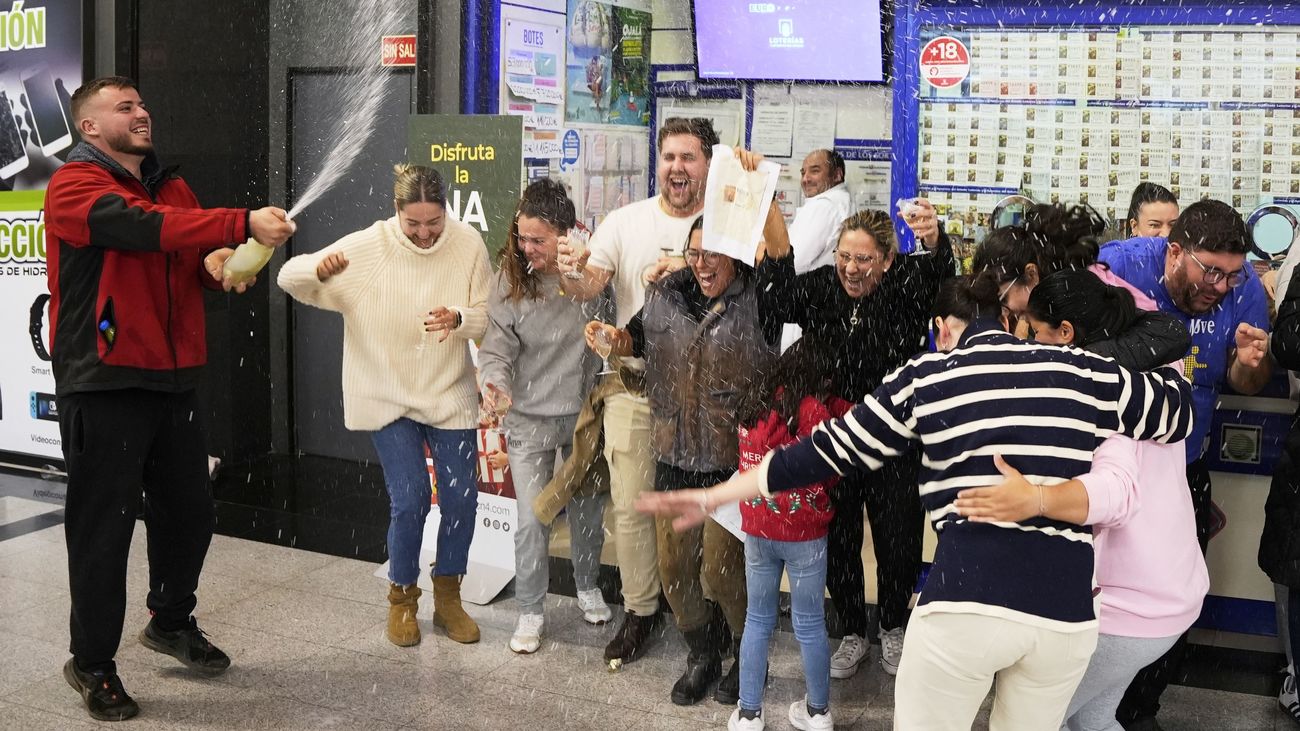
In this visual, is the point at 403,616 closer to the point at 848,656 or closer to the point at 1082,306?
the point at 848,656

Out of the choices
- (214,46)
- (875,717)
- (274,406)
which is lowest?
(875,717)

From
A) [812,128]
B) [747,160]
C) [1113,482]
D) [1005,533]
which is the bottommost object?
[1005,533]

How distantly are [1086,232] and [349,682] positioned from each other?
2.63 metres

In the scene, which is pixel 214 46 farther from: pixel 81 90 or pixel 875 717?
pixel 875 717

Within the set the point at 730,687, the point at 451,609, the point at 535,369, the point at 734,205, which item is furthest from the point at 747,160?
the point at 451,609

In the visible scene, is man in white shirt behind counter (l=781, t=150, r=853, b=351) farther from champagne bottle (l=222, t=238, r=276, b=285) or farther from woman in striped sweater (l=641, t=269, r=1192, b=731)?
woman in striped sweater (l=641, t=269, r=1192, b=731)

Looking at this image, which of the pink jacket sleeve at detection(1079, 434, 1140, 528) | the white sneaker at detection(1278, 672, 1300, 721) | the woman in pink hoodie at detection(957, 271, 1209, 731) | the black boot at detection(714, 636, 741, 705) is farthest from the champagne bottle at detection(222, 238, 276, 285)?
the white sneaker at detection(1278, 672, 1300, 721)

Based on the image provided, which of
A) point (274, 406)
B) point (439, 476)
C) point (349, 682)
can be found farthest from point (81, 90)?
point (274, 406)

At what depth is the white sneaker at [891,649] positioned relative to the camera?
417cm

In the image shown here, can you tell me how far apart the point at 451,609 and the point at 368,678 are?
1.56 ft

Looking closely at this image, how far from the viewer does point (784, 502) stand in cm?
352

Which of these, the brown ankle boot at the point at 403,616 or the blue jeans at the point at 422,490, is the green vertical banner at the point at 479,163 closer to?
the blue jeans at the point at 422,490

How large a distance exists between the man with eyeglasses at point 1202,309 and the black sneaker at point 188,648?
2779 mm

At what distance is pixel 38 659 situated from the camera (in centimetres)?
427
